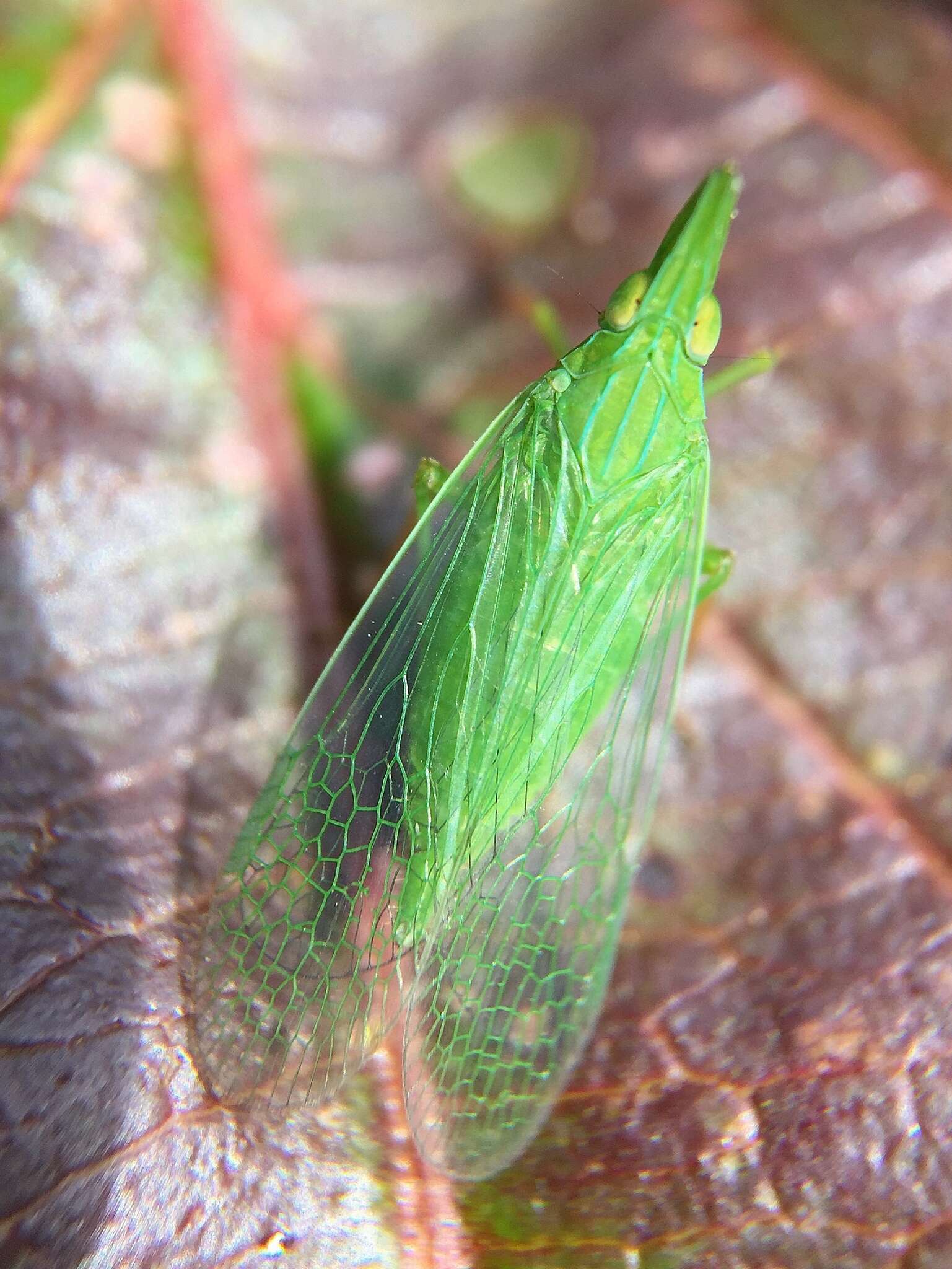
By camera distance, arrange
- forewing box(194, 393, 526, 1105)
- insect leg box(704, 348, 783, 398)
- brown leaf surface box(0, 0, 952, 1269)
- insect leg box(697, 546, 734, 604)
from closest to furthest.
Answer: brown leaf surface box(0, 0, 952, 1269), forewing box(194, 393, 526, 1105), insect leg box(697, 546, 734, 604), insect leg box(704, 348, 783, 398)

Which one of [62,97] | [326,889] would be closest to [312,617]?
[326,889]

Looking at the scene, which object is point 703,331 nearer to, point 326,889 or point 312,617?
point 312,617

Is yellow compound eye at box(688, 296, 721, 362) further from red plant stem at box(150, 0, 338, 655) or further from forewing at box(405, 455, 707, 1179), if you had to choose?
red plant stem at box(150, 0, 338, 655)

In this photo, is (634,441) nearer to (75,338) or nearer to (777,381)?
(777,381)

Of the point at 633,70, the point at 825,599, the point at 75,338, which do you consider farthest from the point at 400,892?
the point at 633,70

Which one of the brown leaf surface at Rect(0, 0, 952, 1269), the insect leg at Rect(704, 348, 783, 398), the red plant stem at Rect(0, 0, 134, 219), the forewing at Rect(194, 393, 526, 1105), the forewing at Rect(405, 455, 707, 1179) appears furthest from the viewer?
the insect leg at Rect(704, 348, 783, 398)

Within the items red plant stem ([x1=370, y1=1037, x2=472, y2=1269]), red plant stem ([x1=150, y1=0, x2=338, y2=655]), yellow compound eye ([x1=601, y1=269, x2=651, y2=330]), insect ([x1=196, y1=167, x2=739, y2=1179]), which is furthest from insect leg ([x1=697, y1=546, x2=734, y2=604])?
red plant stem ([x1=370, y1=1037, x2=472, y2=1269])
